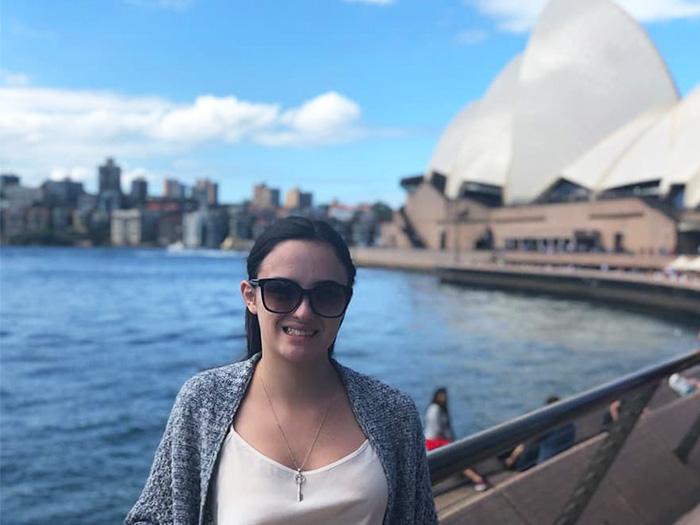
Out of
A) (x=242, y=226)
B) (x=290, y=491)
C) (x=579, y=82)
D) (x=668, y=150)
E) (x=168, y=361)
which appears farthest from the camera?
(x=242, y=226)

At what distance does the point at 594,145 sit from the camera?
38625mm

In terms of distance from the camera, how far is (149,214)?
384ft

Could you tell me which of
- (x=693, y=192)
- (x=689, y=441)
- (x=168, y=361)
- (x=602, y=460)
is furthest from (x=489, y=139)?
(x=602, y=460)

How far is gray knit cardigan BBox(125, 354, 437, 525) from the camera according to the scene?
98cm

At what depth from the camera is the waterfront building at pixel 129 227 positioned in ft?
375

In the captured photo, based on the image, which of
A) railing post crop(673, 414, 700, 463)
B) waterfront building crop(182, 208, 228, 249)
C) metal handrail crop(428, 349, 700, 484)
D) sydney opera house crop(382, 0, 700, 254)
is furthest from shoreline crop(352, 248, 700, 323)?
waterfront building crop(182, 208, 228, 249)

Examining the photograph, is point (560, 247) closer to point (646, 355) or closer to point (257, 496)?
point (646, 355)

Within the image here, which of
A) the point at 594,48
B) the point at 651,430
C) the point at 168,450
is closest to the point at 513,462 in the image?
the point at 651,430

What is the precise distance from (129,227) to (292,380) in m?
119

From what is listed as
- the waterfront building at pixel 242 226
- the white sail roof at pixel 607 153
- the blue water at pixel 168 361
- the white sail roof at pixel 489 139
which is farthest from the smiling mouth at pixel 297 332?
the waterfront building at pixel 242 226

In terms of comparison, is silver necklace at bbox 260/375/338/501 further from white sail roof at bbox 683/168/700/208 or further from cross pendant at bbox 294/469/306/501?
white sail roof at bbox 683/168/700/208

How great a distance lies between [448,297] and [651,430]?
27.8 m

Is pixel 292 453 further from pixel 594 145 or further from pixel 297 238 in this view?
pixel 594 145

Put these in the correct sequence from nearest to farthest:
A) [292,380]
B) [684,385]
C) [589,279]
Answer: [292,380] → [684,385] → [589,279]
